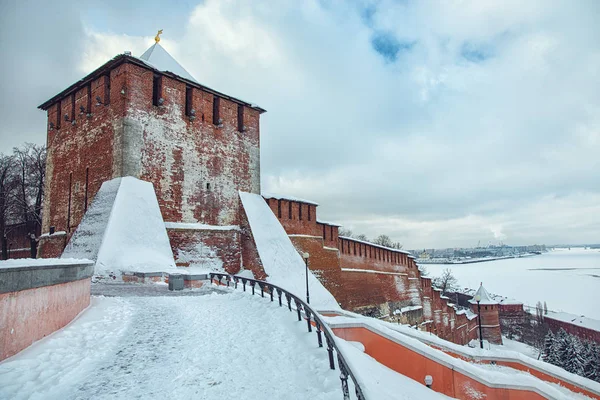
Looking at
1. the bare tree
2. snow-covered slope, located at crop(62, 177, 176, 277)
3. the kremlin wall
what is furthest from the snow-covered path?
the bare tree

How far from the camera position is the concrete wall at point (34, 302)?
11.0 ft

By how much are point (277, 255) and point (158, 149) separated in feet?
17.6

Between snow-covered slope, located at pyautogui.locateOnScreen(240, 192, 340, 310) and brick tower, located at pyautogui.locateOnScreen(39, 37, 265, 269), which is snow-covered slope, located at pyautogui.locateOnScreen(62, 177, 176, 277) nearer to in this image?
brick tower, located at pyautogui.locateOnScreen(39, 37, 265, 269)

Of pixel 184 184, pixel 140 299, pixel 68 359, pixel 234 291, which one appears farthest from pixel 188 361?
pixel 184 184

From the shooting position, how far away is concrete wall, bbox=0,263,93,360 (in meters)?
3.35

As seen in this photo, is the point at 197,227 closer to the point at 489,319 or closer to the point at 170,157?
the point at 170,157

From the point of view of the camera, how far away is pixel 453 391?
6.48m

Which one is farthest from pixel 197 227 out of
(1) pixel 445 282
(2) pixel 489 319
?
(1) pixel 445 282

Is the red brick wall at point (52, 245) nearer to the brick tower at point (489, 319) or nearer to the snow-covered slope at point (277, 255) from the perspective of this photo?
the snow-covered slope at point (277, 255)

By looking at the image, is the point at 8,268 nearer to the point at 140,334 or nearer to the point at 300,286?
the point at 140,334

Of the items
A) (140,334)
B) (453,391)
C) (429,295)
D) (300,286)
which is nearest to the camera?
(140,334)

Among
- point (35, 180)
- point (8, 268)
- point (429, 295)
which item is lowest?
point (429, 295)

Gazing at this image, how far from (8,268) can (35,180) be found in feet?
69.7

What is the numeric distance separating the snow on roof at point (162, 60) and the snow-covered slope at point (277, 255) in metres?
4.94
